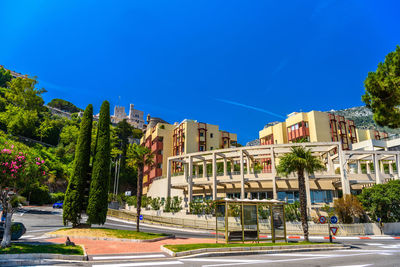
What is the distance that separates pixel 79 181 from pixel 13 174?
10.9m

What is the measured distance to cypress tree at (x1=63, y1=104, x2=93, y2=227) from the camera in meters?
22.4

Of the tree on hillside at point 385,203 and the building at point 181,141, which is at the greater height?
the building at point 181,141

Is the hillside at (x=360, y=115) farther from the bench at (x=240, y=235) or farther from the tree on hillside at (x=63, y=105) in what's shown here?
the tree on hillside at (x=63, y=105)

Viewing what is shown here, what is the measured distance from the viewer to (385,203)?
29.0 m

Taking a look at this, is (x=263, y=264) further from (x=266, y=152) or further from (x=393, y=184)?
(x=266, y=152)

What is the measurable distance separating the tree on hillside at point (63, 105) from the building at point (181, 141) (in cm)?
9043

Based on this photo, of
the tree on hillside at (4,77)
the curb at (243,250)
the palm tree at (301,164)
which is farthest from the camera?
the tree on hillside at (4,77)

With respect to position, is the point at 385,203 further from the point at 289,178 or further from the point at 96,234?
the point at 96,234

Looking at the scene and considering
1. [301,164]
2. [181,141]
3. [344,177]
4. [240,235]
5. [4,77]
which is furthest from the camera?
[4,77]

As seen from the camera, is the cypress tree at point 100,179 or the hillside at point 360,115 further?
the hillside at point 360,115

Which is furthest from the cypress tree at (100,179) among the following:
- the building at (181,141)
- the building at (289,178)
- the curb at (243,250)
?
the building at (181,141)

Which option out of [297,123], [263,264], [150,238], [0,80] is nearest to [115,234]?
[150,238]

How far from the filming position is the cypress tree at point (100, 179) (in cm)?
2270

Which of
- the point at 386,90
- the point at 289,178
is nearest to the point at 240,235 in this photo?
the point at 386,90
